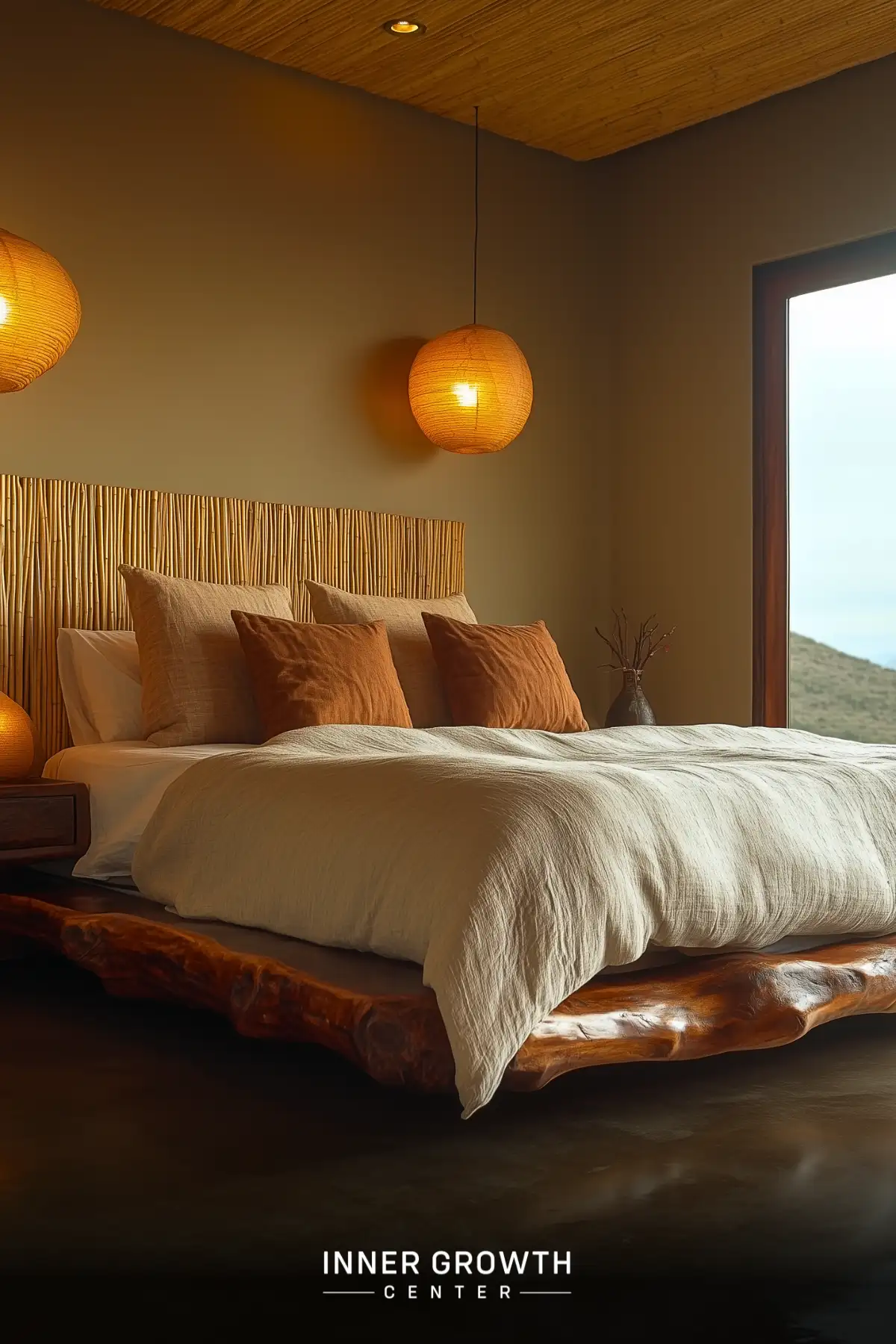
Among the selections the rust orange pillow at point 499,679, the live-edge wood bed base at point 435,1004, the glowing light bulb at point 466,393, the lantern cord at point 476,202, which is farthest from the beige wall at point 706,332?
the live-edge wood bed base at point 435,1004

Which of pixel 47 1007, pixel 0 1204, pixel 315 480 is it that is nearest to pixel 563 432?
pixel 315 480

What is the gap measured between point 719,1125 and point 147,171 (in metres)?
3.37

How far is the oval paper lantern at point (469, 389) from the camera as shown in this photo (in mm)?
4852

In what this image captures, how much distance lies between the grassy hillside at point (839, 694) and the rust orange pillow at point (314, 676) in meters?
1.82

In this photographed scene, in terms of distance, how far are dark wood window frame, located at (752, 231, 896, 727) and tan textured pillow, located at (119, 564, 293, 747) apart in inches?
83.9

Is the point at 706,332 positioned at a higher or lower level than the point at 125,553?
higher

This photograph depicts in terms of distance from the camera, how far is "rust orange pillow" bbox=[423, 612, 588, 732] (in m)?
4.14

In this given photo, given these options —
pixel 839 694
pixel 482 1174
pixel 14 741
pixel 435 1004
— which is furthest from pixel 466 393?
pixel 482 1174

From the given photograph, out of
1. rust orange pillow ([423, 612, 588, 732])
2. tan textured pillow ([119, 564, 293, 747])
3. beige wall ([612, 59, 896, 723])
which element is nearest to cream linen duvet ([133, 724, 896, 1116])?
tan textured pillow ([119, 564, 293, 747])

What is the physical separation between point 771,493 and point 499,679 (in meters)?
1.61

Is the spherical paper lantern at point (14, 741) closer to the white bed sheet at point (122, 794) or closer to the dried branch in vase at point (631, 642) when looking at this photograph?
the white bed sheet at point (122, 794)

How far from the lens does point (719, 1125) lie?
234cm

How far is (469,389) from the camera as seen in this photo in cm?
485

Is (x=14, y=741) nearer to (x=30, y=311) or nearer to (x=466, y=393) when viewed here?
(x=30, y=311)
